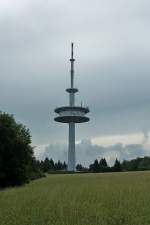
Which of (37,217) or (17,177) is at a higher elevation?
(17,177)

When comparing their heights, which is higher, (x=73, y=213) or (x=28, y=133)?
(x=28, y=133)

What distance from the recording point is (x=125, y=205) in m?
28.4

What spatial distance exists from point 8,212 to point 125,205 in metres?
5.70

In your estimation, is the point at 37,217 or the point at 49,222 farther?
the point at 37,217

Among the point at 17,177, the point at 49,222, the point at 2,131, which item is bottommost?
the point at 49,222

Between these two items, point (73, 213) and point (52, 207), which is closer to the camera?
point (73, 213)

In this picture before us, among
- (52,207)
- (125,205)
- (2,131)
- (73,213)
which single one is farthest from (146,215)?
(2,131)

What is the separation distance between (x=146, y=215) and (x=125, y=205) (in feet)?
17.7

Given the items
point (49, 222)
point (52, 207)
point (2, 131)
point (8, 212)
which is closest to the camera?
point (49, 222)

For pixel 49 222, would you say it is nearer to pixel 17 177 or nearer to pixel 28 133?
pixel 17 177

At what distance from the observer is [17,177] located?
81875 millimetres

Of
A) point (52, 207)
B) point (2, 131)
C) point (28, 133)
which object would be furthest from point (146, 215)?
point (28, 133)

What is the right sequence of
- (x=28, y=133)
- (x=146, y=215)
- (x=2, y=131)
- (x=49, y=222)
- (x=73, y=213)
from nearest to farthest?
(x=49, y=222)
(x=146, y=215)
(x=73, y=213)
(x=2, y=131)
(x=28, y=133)

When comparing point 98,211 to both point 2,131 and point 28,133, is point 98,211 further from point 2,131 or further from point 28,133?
point 28,133
